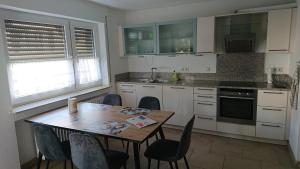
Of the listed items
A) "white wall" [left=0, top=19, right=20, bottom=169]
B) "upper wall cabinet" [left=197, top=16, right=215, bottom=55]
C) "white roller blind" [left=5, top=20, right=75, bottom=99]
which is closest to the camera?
"white wall" [left=0, top=19, right=20, bottom=169]

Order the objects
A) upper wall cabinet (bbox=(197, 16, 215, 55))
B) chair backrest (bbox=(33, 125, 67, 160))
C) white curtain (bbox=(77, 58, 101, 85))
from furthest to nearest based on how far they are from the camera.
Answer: white curtain (bbox=(77, 58, 101, 85)) < upper wall cabinet (bbox=(197, 16, 215, 55)) < chair backrest (bbox=(33, 125, 67, 160))

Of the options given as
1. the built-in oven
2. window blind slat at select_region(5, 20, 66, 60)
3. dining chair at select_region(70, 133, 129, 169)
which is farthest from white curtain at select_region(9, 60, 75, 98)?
the built-in oven

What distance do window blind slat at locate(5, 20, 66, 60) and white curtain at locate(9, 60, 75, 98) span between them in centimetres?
11

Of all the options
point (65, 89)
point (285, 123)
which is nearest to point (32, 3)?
point (65, 89)

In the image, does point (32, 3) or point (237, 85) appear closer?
point (32, 3)

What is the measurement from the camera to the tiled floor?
2.62 meters

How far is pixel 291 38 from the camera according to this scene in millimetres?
3031

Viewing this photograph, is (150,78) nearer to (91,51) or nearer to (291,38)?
(91,51)

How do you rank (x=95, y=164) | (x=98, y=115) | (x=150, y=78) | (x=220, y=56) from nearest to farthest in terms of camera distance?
(x=95, y=164)
(x=98, y=115)
(x=220, y=56)
(x=150, y=78)

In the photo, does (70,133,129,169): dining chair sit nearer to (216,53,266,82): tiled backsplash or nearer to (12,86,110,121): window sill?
(12,86,110,121): window sill

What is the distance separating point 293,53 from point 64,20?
352 cm

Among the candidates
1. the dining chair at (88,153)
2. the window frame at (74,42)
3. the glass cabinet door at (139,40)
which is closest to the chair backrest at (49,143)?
the dining chair at (88,153)

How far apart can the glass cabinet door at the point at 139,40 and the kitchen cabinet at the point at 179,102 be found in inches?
35.8

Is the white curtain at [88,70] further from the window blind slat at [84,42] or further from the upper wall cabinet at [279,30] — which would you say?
the upper wall cabinet at [279,30]
